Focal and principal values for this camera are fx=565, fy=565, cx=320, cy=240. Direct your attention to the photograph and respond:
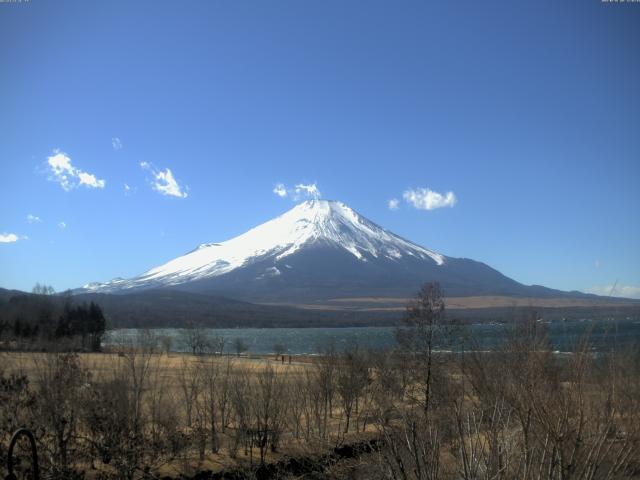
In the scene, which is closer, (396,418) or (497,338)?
(396,418)

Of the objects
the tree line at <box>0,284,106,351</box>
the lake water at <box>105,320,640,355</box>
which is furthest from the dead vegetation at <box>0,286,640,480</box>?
the tree line at <box>0,284,106,351</box>

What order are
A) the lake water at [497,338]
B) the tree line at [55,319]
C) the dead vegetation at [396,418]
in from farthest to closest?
the tree line at [55,319], the lake water at [497,338], the dead vegetation at [396,418]

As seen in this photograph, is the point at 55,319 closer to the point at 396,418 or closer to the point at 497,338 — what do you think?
the point at 497,338

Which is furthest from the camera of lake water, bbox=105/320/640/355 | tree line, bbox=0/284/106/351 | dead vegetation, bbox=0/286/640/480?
tree line, bbox=0/284/106/351

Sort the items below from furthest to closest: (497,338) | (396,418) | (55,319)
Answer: (55,319) → (497,338) → (396,418)

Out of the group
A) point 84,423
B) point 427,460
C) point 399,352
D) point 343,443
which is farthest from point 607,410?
point 399,352

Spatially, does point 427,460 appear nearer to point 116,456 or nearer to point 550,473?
point 550,473

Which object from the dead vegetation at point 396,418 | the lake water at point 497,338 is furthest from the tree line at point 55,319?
the dead vegetation at point 396,418

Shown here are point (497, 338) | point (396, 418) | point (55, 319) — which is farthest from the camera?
point (55, 319)

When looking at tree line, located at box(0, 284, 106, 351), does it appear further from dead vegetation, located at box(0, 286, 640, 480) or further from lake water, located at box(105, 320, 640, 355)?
dead vegetation, located at box(0, 286, 640, 480)

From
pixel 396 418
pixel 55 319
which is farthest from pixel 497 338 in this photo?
pixel 55 319

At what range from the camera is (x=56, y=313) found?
90812 millimetres

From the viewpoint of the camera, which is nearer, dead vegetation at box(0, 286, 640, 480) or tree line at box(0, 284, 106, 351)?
dead vegetation at box(0, 286, 640, 480)

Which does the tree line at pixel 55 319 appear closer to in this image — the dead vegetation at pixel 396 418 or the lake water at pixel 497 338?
the lake water at pixel 497 338
